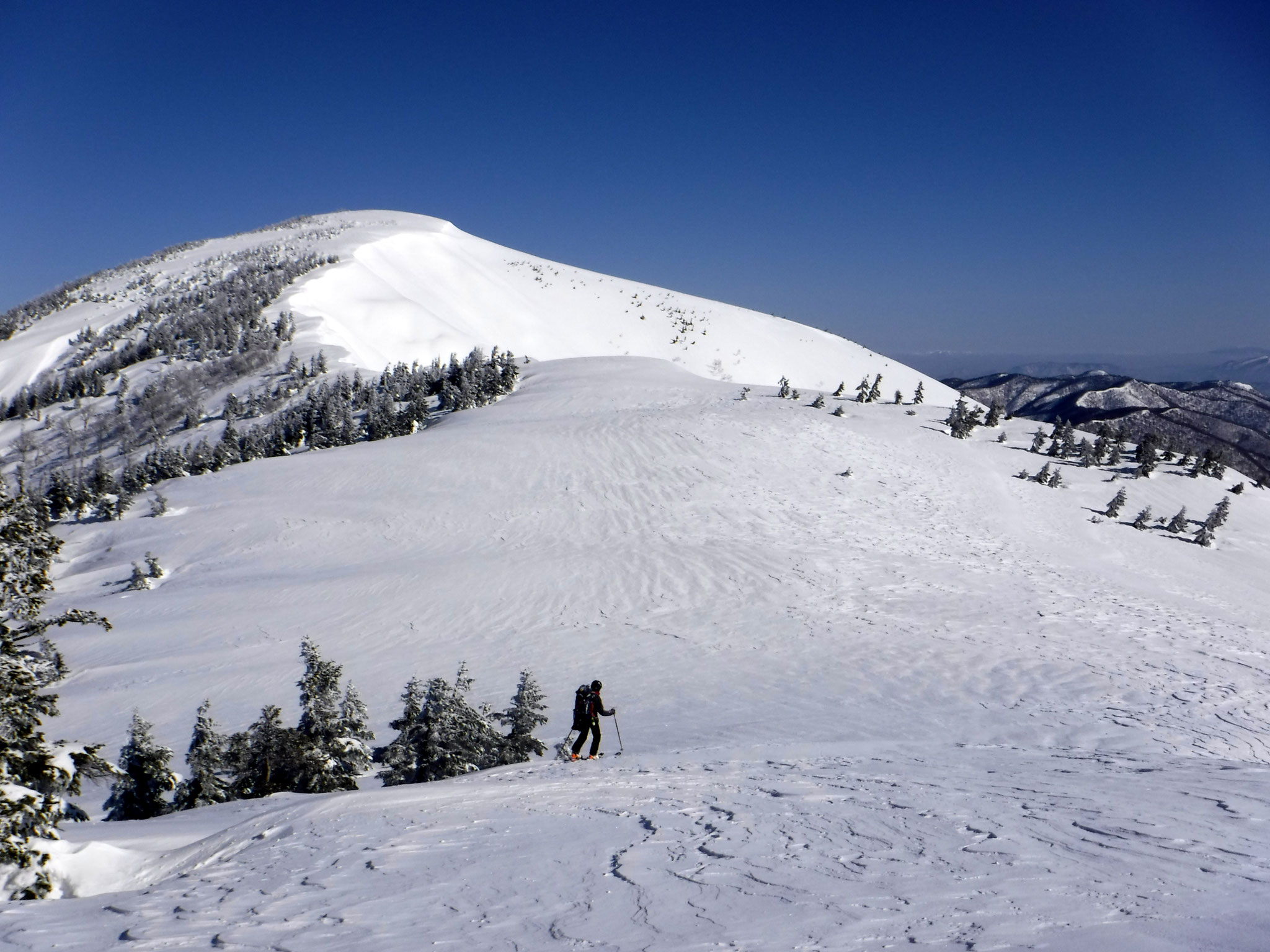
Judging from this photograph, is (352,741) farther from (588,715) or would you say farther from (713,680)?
(713,680)

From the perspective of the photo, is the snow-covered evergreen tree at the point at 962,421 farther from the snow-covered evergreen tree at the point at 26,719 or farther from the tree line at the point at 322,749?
the snow-covered evergreen tree at the point at 26,719

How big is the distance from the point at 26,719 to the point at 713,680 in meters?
13.1

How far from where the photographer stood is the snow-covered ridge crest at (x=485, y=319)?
8850 centimetres

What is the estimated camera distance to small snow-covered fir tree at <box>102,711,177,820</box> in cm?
1349

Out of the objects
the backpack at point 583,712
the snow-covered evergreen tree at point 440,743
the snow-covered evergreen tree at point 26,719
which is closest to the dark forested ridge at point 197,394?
the snow-covered evergreen tree at point 440,743

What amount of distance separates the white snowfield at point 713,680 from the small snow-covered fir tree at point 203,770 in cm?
301

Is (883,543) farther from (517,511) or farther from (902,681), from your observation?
(517,511)

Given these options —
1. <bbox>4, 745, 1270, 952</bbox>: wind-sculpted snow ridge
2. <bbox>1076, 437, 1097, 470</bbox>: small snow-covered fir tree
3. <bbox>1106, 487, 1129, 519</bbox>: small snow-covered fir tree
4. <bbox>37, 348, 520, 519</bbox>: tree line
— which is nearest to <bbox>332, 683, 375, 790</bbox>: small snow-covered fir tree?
<bbox>4, 745, 1270, 952</bbox>: wind-sculpted snow ridge

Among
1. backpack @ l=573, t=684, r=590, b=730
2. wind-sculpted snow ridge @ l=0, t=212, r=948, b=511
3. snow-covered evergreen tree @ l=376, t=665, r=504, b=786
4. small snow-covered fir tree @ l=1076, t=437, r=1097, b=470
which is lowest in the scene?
snow-covered evergreen tree @ l=376, t=665, r=504, b=786

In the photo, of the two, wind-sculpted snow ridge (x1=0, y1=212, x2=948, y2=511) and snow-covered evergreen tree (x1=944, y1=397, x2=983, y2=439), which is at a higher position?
wind-sculpted snow ridge (x1=0, y1=212, x2=948, y2=511)

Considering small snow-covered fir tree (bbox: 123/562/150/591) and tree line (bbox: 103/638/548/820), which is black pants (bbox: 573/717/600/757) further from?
small snow-covered fir tree (bbox: 123/562/150/591)

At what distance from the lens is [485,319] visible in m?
104

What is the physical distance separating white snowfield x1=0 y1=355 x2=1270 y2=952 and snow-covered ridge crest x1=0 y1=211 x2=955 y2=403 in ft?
154

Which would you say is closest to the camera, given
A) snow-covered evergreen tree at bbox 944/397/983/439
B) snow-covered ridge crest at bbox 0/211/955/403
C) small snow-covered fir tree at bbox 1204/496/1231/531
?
small snow-covered fir tree at bbox 1204/496/1231/531
